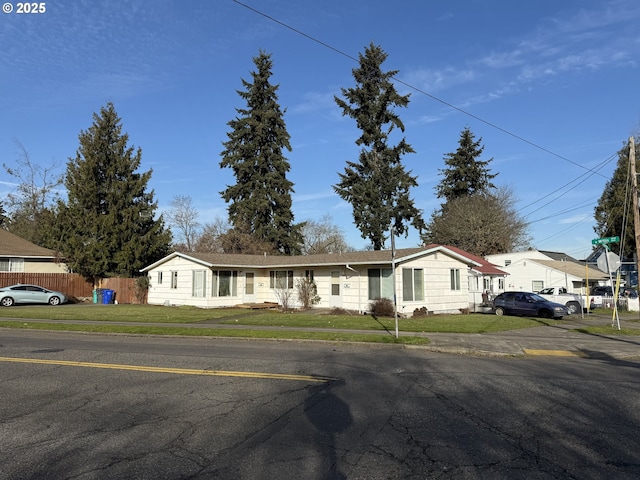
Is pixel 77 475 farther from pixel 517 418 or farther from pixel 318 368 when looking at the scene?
pixel 318 368

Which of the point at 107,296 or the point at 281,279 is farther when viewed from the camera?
the point at 107,296

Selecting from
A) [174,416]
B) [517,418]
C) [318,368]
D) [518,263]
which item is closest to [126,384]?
[174,416]

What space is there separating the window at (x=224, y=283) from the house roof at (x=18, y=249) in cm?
1911

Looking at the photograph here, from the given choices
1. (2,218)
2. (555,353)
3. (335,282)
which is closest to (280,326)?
(335,282)

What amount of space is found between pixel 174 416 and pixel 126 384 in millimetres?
2358

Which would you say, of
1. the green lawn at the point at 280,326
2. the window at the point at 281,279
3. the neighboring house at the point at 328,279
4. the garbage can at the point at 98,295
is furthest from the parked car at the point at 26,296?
the window at the point at 281,279

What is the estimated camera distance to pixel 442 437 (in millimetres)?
5410

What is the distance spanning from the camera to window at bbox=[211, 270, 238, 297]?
91.6 ft

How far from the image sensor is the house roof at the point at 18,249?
3634 centimetres

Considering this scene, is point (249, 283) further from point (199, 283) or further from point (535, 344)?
point (535, 344)

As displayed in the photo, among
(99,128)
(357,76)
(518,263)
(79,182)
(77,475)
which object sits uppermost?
(357,76)

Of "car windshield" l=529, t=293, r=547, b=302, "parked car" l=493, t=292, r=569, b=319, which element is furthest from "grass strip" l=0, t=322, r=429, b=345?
"car windshield" l=529, t=293, r=547, b=302

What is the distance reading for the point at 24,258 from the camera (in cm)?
3725

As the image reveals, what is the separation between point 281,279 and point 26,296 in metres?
17.2
